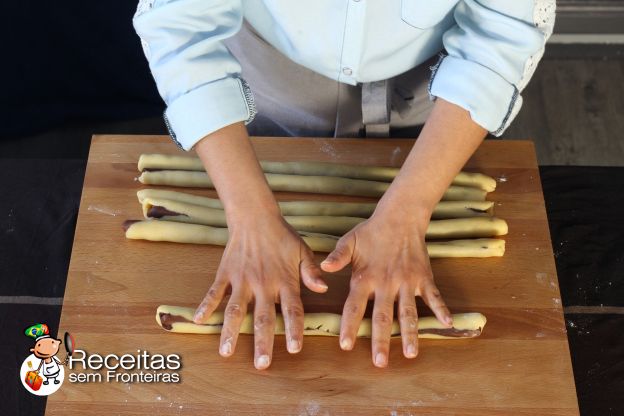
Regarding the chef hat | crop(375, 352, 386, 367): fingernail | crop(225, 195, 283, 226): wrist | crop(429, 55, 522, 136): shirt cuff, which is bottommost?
the chef hat

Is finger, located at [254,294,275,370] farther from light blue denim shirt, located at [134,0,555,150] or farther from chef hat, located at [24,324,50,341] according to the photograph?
chef hat, located at [24,324,50,341]

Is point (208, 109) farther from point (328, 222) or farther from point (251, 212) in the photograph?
point (328, 222)

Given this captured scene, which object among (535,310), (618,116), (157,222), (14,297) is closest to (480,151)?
(535,310)

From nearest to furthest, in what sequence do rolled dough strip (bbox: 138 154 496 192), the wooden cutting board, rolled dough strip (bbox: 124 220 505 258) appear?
the wooden cutting board, rolled dough strip (bbox: 124 220 505 258), rolled dough strip (bbox: 138 154 496 192)

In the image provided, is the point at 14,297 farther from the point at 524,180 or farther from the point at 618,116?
the point at 618,116

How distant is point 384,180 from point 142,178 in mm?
466

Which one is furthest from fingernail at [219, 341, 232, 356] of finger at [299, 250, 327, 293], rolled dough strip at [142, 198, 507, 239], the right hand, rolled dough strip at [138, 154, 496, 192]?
rolled dough strip at [138, 154, 496, 192]

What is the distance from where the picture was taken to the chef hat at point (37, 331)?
134 cm

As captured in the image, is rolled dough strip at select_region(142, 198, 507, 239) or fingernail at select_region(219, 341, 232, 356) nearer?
fingernail at select_region(219, 341, 232, 356)

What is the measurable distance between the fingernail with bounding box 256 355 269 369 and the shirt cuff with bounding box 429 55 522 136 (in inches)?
19.9

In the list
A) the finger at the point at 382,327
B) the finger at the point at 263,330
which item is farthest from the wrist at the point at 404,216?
the finger at the point at 263,330

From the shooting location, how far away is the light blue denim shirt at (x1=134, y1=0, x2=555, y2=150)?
106 cm

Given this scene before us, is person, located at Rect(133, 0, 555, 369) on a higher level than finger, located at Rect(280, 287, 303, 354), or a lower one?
higher

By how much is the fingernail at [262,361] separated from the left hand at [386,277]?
0.39ft
